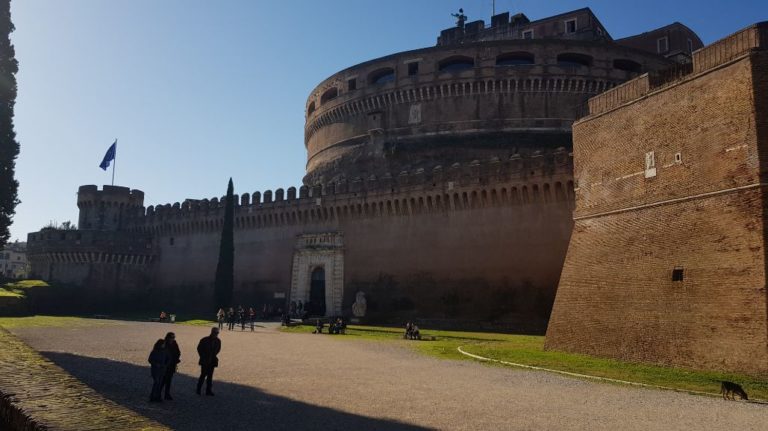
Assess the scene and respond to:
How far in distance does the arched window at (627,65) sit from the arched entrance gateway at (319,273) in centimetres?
2097

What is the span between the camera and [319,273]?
110 ft

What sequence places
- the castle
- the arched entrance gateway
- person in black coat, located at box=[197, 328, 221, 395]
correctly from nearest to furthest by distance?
person in black coat, located at box=[197, 328, 221, 395], the castle, the arched entrance gateway

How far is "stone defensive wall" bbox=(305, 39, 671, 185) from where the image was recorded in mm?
35781

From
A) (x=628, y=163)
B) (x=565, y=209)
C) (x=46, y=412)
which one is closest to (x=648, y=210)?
(x=628, y=163)

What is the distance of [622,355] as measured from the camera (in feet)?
46.9

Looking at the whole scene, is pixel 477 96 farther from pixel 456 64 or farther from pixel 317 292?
pixel 317 292

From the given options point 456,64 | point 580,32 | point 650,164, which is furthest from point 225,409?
point 580,32

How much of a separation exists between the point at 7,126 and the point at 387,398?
19687 mm

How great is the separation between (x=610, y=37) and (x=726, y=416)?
43434 mm

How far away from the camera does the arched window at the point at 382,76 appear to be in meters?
40.5

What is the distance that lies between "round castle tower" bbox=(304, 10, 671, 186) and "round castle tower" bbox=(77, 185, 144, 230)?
55.5 ft

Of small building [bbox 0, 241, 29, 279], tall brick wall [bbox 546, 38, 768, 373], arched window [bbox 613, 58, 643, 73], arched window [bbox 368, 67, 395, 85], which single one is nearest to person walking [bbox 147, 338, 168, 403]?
tall brick wall [bbox 546, 38, 768, 373]

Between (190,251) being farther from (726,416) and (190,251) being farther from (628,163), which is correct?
(726,416)

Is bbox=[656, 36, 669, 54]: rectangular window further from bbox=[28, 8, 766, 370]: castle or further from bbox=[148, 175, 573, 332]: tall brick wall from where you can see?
bbox=[148, 175, 573, 332]: tall brick wall
